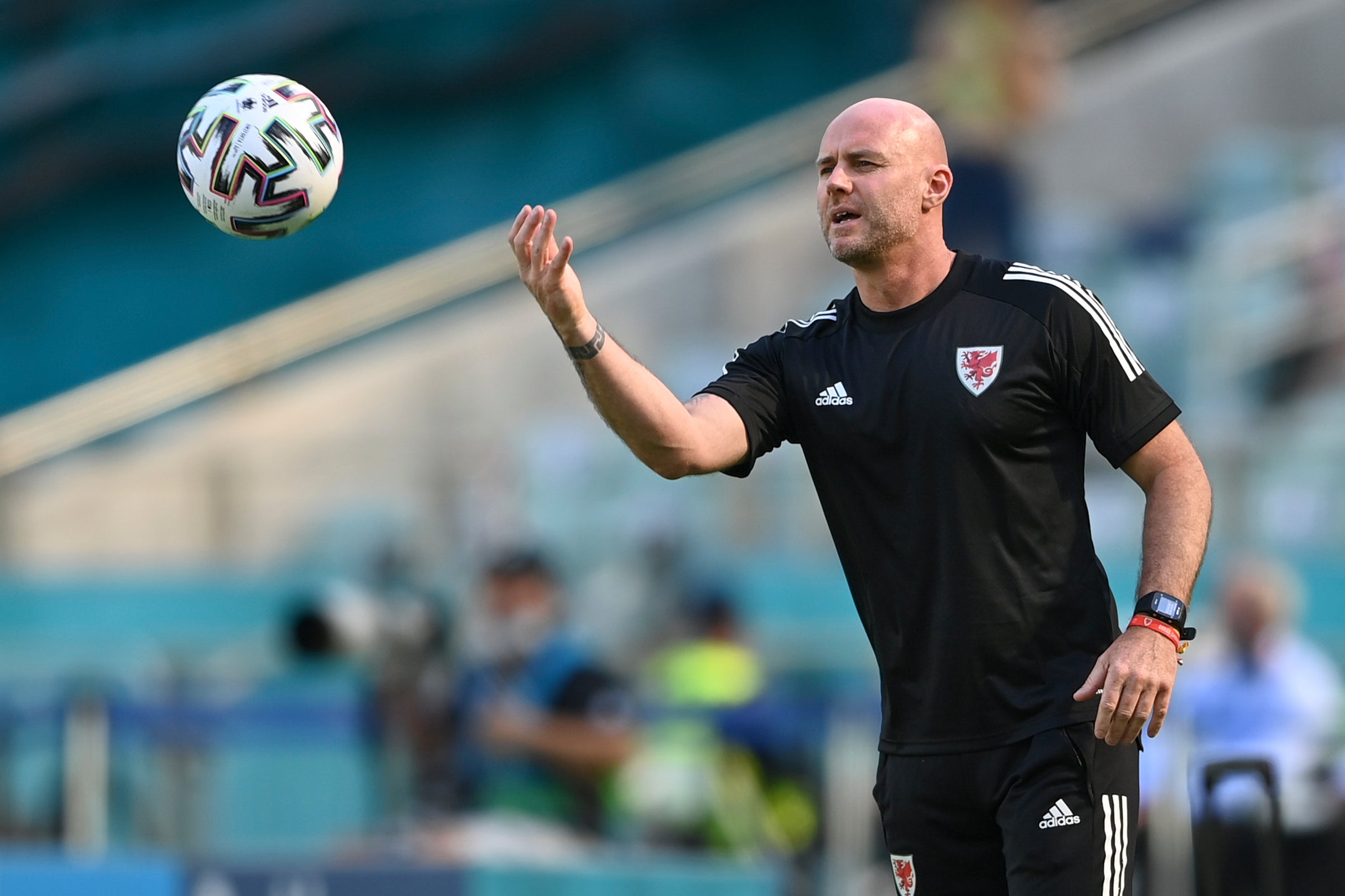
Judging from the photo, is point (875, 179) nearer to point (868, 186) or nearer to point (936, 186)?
point (868, 186)

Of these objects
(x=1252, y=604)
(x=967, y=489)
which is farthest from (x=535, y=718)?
(x=967, y=489)

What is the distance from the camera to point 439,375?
48.7ft

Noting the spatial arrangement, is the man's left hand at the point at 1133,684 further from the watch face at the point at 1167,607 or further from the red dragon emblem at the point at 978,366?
the red dragon emblem at the point at 978,366

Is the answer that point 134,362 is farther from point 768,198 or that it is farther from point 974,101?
point 974,101

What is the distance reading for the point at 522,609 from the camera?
29.0 ft

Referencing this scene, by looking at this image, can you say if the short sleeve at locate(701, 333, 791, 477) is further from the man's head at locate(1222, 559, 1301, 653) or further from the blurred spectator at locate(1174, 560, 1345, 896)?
the man's head at locate(1222, 559, 1301, 653)

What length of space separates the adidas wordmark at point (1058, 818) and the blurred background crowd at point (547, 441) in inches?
39.3

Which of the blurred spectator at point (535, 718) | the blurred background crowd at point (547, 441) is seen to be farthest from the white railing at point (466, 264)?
the blurred spectator at point (535, 718)

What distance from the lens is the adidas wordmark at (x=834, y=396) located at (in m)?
4.58

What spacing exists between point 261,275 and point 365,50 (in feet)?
7.35

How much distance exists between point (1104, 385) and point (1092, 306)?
0.20 meters

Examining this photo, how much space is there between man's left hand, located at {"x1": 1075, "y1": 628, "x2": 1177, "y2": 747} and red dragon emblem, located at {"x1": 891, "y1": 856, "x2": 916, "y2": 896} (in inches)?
24.5

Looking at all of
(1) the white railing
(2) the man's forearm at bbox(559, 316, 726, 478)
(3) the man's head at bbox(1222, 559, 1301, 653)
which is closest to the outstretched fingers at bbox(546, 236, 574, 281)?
(2) the man's forearm at bbox(559, 316, 726, 478)

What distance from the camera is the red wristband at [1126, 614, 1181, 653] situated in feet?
13.7
